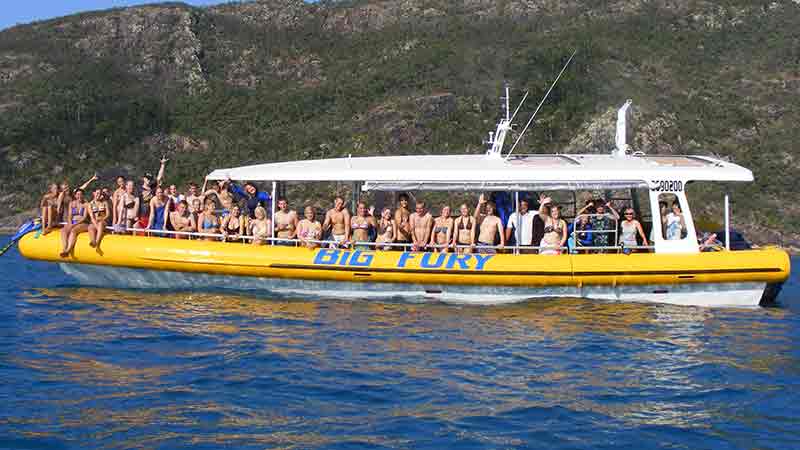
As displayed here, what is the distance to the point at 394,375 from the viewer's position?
9.39m

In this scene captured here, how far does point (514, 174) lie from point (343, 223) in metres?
3.02

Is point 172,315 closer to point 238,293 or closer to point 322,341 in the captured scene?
point 238,293

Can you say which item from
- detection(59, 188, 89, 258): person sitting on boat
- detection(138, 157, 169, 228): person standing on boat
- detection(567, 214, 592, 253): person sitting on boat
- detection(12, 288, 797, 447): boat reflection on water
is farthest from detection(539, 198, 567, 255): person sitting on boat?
detection(59, 188, 89, 258): person sitting on boat

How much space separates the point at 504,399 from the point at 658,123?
143ft

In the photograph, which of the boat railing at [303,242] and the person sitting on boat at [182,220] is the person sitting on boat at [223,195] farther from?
the boat railing at [303,242]

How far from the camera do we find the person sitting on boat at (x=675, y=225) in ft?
46.4

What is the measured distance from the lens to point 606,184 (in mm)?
14180

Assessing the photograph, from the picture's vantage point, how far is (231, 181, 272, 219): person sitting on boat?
617 inches

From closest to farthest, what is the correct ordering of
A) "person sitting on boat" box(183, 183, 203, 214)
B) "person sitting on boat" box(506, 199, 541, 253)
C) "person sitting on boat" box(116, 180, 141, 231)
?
1. "person sitting on boat" box(506, 199, 541, 253)
2. "person sitting on boat" box(183, 183, 203, 214)
3. "person sitting on boat" box(116, 180, 141, 231)

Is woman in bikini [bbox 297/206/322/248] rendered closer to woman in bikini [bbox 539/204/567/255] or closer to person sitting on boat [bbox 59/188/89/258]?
woman in bikini [bbox 539/204/567/255]

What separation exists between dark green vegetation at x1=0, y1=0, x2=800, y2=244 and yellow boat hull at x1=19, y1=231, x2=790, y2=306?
25.1 m

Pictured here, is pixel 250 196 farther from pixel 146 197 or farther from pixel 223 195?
pixel 146 197

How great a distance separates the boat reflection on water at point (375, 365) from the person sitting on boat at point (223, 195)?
A: 202 cm

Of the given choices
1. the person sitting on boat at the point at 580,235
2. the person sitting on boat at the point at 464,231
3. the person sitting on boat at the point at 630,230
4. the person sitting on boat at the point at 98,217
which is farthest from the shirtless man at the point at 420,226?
the person sitting on boat at the point at 98,217
